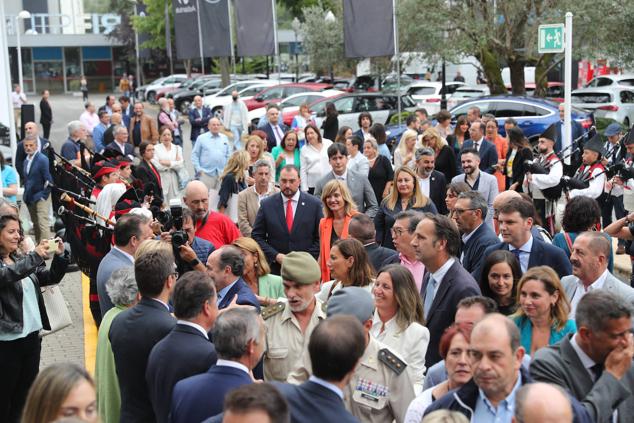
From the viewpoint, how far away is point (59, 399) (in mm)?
4031

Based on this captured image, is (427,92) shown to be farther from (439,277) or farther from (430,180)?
(439,277)

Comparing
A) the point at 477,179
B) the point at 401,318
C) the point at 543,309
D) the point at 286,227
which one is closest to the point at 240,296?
the point at 401,318

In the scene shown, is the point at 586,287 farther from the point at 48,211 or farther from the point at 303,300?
the point at 48,211

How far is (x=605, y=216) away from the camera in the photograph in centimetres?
1319

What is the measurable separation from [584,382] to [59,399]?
8.42ft

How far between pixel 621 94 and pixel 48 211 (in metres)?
20.9

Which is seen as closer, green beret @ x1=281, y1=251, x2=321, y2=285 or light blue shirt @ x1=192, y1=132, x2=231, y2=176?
green beret @ x1=281, y1=251, x2=321, y2=285

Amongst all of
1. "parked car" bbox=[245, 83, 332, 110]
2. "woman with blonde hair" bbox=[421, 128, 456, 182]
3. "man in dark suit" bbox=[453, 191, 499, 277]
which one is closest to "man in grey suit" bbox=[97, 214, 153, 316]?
"man in dark suit" bbox=[453, 191, 499, 277]

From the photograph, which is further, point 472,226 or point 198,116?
point 198,116

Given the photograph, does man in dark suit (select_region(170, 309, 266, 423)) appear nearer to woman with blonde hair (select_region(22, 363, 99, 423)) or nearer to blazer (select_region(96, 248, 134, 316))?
woman with blonde hair (select_region(22, 363, 99, 423))

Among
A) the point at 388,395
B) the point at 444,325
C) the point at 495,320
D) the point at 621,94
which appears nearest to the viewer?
the point at 495,320

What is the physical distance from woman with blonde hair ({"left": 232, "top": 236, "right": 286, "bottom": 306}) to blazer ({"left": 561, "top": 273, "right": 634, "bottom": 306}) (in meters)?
2.20

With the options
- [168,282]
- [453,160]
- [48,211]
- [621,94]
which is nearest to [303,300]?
[168,282]

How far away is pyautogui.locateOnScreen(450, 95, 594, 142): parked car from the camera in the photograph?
22.7m
